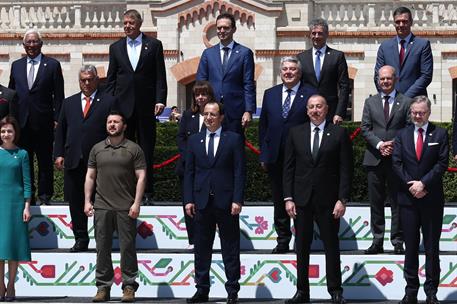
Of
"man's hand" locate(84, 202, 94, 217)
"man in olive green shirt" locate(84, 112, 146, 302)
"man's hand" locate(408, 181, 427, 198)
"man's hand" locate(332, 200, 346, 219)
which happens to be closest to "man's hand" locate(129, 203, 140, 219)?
"man in olive green shirt" locate(84, 112, 146, 302)

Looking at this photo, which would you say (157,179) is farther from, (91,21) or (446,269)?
(91,21)

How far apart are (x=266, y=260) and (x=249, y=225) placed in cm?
103

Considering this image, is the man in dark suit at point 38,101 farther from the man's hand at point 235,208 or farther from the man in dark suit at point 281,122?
the man's hand at point 235,208

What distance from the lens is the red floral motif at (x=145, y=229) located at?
1423 cm

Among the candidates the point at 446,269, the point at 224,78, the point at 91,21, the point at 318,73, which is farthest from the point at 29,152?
the point at 91,21

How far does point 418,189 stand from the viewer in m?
12.3

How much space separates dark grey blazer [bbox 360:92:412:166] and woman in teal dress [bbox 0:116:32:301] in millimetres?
3750

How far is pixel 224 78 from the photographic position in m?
13.9

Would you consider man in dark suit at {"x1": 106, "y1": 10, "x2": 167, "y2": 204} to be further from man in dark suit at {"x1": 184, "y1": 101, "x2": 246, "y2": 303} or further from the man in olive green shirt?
man in dark suit at {"x1": 184, "y1": 101, "x2": 246, "y2": 303}

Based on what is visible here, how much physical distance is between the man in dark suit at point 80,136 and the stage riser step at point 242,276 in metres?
0.45

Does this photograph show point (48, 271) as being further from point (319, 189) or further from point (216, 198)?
point (319, 189)

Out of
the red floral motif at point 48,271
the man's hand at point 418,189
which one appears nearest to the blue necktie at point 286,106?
the man's hand at point 418,189

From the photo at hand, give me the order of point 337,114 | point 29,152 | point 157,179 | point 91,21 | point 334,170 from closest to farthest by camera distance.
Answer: point 334,170 < point 337,114 < point 29,152 < point 157,179 < point 91,21

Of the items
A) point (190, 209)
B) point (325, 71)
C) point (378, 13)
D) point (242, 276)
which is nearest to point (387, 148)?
point (325, 71)
